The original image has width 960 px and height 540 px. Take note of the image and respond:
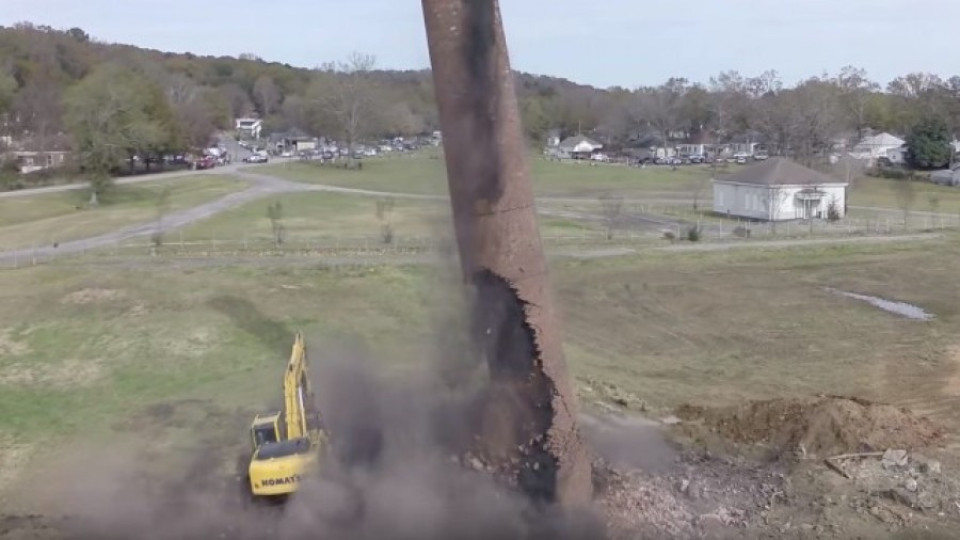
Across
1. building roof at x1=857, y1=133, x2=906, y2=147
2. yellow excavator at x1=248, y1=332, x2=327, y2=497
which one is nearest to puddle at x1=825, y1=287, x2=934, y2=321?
yellow excavator at x1=248, y1=332, x2=327, y2=497

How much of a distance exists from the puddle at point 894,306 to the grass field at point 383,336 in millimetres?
720

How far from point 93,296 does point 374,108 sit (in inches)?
2745

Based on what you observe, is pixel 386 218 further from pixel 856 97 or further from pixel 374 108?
pixel 856 97

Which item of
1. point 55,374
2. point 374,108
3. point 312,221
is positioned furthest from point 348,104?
point 55,374

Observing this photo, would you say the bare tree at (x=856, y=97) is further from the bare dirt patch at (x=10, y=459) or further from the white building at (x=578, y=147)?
the bare dirt patch at (x=10, y=459)

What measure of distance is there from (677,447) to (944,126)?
11456 cm

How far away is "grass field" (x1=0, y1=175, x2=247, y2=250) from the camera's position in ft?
194

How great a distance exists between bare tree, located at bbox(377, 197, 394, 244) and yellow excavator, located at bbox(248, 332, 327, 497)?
109 feet

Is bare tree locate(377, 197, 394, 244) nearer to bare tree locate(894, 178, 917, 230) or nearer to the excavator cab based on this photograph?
bare tree locate(894, 178, 917, 230)

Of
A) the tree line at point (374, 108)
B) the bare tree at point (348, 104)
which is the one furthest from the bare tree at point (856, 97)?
the bare tree at point (348, 104)

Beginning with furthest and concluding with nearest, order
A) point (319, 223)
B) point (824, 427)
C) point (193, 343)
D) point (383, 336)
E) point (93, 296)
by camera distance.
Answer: point (319, 223) → point (93, 296) → point (383, 336) → point (193, 343) → point (824, 427)

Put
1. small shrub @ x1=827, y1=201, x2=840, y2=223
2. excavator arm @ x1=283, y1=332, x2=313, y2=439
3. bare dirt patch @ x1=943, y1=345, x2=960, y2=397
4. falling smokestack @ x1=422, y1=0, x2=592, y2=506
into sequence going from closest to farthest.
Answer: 1. falling smokestack @ x1=422, y1=0, x2=592, y2=506
2. excavator arm @ x1=283, y1=332, x2=313, y2=439
3. bare dirt patch @ x1=943, y1=345, x2=960, y2=397
4. small shrub @ x1=827, y1=201, x2=840, y2=223

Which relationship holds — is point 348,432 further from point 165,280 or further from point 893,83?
point 893,83

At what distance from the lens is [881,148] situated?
450 feet
